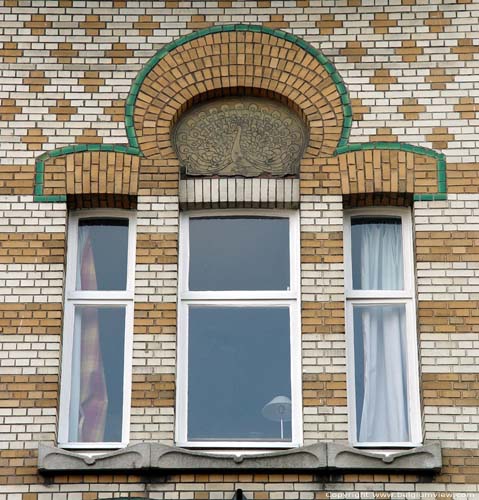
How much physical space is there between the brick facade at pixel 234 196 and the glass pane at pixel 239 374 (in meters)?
0.37

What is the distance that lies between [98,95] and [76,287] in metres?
1.77

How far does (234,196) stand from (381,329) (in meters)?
1.74

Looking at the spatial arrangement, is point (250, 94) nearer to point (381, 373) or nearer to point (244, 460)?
point (381, 373)

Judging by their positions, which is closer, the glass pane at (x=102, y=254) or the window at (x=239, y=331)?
the window at (x=239, y=331)

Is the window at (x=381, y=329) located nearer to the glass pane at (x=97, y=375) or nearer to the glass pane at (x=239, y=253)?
the glass pane at (x=239, y=253)

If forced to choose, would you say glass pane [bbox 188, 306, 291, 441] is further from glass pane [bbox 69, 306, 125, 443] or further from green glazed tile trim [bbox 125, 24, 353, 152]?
green glazed tile trim [bbox 125, 24, 353, 152]

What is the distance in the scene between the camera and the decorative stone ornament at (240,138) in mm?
13172

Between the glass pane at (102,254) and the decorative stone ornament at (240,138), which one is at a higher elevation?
the decorative stone ornament at (240,138)

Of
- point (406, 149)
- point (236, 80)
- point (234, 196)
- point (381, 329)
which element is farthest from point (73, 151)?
point (381, 329)

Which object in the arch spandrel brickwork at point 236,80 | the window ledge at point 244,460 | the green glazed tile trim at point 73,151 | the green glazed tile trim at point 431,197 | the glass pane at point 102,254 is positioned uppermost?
the arch spandrel brickwork at point 236,80

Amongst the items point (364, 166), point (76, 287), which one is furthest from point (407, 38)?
point (76, 287)

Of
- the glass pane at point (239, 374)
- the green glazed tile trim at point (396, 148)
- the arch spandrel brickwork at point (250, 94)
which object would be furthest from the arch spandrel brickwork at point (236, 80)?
the glass pane at point (239, 374)

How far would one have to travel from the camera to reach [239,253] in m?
13.1

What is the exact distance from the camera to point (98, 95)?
13258mm
